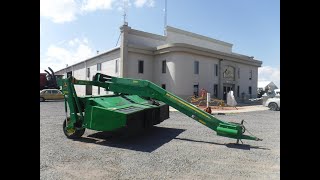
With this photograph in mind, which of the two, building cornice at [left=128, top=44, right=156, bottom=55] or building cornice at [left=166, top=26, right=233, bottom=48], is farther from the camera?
building cornice at [left=166, top=26, right=233, bottom=48]

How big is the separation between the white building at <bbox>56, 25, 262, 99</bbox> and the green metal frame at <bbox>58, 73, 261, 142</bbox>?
58.0 feet

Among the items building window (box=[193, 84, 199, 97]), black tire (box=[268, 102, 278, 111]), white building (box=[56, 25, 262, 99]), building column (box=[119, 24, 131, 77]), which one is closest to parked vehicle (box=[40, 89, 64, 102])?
white building (box=[56, 25, 262, 99])

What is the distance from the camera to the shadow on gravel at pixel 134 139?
23.9ft

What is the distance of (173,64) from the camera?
26.4 metres

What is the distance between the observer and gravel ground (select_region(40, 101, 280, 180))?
4.92 metres

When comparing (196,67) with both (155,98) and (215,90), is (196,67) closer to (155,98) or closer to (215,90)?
→ (215,90)

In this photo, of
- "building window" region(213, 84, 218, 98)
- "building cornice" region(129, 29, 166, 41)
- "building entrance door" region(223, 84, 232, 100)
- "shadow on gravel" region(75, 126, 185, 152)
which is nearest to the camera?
"shadow on gravel" region(75, 126, 185, 152)

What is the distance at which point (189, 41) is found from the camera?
123 ft

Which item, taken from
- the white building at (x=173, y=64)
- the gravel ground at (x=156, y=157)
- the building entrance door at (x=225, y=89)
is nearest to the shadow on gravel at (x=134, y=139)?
the gravel ground at (x=156, y=157)

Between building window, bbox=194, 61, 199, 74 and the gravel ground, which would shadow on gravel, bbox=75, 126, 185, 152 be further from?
building window, bbox=194, 61, 199, 74

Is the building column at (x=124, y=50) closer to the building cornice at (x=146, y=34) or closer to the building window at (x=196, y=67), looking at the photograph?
the building cornice at (x=146, y=34)

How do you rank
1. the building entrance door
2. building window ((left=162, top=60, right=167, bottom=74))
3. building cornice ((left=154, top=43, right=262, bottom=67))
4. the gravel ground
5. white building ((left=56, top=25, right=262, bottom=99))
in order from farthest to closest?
the building entrance door, building window ((left=162, top=60, right=167, bottom=74)), white building ((left=56, top=25, right=262, bottom=99)), building cornice ((left=154, top=43, right=262, bottom=67)), the gravel ground
